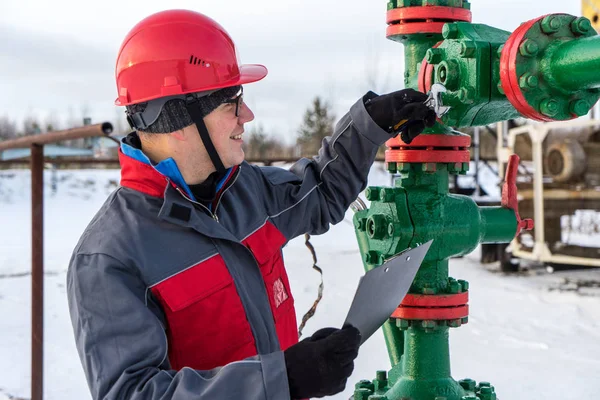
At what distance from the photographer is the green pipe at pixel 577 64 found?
1.40 m

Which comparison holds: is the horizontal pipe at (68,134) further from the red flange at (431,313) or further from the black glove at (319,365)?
the black glove at (319,365)

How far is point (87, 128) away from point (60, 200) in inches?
574

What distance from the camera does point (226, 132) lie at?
182 centimetres

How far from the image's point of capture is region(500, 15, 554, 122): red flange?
1511 mm

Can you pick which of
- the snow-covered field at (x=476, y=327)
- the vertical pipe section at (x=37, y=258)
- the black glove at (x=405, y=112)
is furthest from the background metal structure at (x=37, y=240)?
the black glove at (x=405, y=112)

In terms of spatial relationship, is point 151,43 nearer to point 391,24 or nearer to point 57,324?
point 391,24

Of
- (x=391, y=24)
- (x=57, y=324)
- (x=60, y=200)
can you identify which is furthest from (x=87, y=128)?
(x=60, y=200)

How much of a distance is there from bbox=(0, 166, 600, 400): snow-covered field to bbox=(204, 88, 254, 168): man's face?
8.89 feet

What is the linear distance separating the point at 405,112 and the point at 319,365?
0.71m

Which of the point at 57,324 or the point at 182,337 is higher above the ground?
the point at 182,337

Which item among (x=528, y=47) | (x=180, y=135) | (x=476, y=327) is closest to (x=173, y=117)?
(x=180, y=135)

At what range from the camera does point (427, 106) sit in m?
1.79

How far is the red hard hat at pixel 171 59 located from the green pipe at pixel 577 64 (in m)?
0.78

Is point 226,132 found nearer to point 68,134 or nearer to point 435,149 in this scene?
point 435,149
